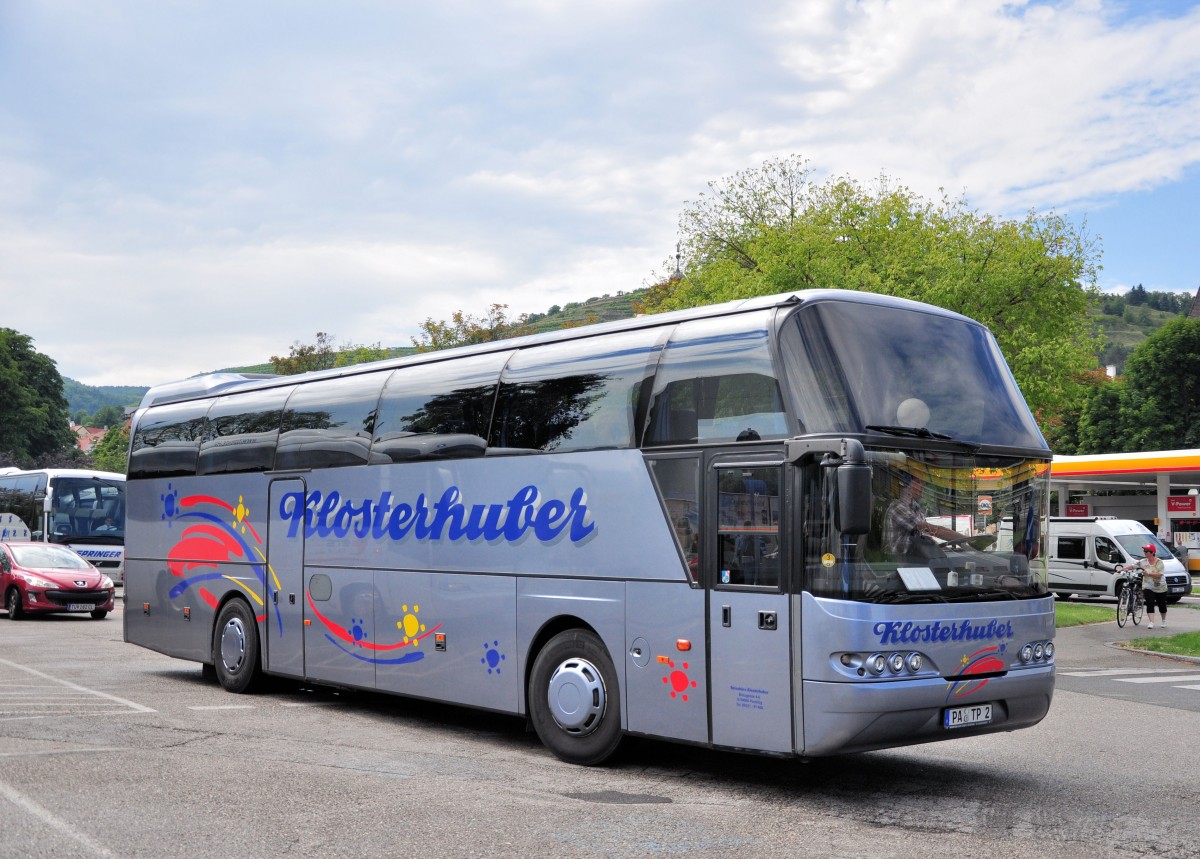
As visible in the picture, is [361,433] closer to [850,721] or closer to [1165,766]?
[850,721]

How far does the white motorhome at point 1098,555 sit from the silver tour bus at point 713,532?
2739 centimetres

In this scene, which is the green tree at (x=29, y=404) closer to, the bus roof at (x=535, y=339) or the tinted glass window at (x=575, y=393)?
the bus roof at (x=535, y=339)

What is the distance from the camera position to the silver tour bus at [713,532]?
325 inches

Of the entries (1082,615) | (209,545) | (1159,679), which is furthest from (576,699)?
(1082,615)

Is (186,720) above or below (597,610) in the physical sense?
below

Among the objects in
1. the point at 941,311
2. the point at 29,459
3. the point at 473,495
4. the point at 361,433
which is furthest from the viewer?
the point at 29,459

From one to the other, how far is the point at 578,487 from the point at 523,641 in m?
1.45

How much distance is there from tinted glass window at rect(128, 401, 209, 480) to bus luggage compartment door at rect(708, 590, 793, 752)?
29.9 ft

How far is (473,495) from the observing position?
36.6ft

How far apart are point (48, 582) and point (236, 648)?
46.0 feet

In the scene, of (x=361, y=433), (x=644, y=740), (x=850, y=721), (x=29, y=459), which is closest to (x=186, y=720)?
(x=361, y=433)

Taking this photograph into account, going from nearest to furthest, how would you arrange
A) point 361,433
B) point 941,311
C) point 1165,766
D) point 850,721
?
point 850,721
point 941,311
point 1165,766
point 361,433

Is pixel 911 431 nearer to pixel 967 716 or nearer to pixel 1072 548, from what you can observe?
pixel 967 716

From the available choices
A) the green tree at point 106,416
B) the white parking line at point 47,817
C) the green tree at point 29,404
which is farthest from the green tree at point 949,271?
the green tree at point 106,416
